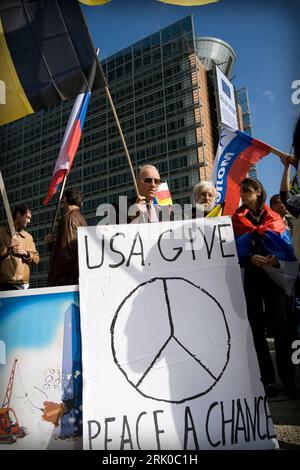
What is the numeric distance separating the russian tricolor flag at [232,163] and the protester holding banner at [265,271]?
181cm

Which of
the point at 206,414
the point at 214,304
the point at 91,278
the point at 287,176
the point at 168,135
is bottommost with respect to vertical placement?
the point at 206,414

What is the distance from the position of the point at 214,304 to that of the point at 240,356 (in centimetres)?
25

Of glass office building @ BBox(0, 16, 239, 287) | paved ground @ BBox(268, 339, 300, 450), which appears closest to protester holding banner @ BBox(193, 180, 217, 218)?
paved ground @ BBox(268, 339, 300, 450)

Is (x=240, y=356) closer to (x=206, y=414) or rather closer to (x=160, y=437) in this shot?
(x=206, y=414)

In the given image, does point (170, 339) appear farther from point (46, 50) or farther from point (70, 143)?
point (46, 50)

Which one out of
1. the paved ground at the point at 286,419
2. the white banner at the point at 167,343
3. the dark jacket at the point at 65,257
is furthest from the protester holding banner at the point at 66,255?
the paved ground at the point at 286,419

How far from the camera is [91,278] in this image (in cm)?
158

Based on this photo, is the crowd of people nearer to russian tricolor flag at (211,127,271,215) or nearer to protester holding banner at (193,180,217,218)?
protester holding banner at (193,180,217,218)

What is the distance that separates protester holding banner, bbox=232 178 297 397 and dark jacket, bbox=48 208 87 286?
3.28 feet

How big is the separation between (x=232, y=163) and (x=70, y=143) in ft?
6.54

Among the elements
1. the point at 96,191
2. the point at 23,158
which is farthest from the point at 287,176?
the point at 23,158

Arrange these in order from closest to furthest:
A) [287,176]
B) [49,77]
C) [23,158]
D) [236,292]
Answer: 1. [236,292]
2. [287,176]
3. [49,77]
4. [23,158]

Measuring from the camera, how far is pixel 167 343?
1.52 meters

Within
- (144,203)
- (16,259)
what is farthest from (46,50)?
(16,259)
